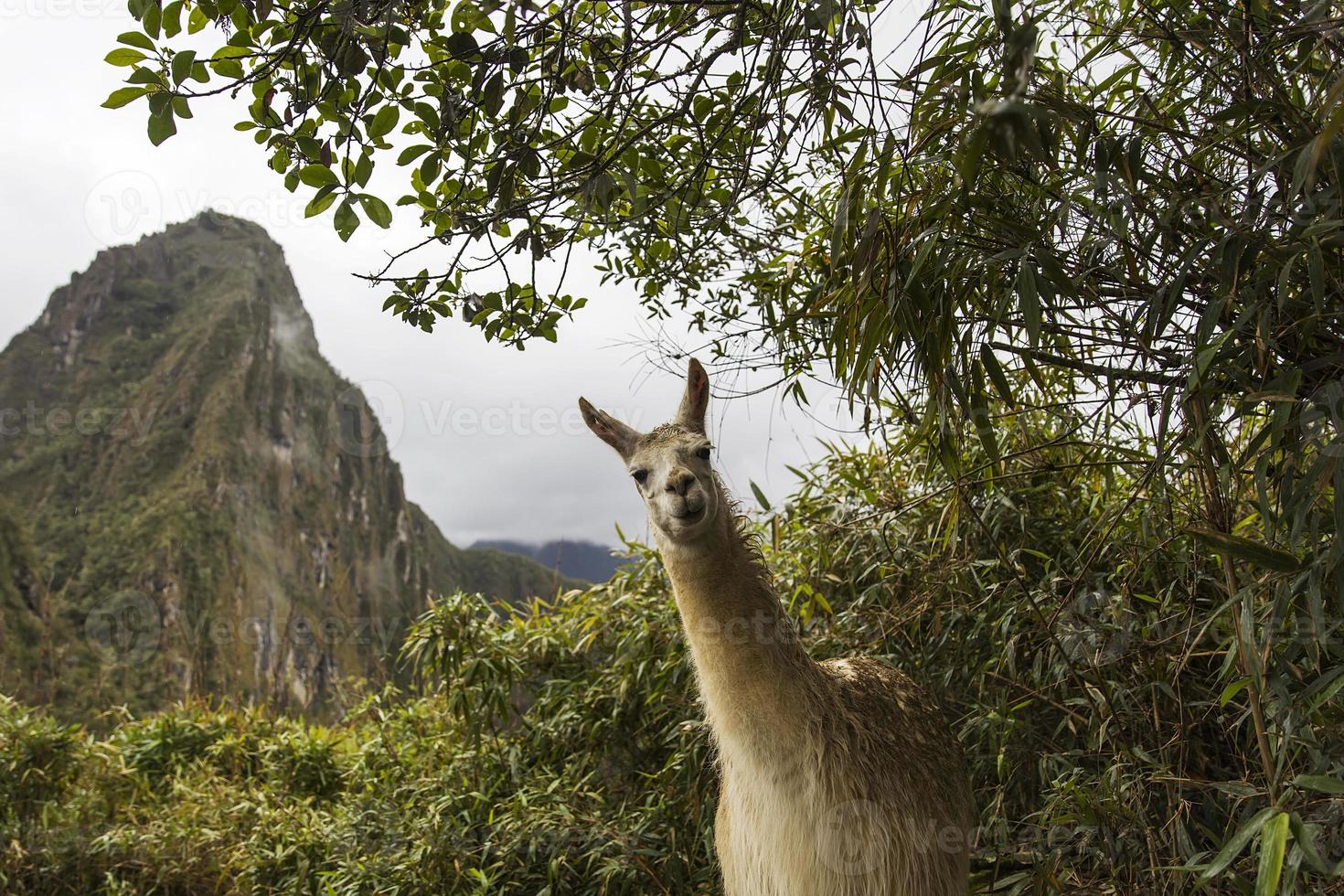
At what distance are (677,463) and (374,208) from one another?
1.04 meters

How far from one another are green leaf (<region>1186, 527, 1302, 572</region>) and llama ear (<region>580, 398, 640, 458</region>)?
1.61 m

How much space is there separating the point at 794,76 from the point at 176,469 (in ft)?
140

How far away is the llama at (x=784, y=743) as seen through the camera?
7.89ft

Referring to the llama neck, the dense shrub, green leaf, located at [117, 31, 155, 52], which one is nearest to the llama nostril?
the llama neck

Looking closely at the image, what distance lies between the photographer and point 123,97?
1.71 meters

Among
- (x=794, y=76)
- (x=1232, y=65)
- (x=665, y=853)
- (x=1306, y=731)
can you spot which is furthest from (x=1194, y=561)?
(x=665, y=853)

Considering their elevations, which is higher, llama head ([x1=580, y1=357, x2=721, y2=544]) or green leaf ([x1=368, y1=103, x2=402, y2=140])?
green leaf ([x1=368, y1=103, x2=402, y2=140])

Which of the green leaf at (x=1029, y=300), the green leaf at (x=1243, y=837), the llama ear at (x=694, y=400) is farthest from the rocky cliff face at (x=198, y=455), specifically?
the green leaf at (x=1243, y=837)

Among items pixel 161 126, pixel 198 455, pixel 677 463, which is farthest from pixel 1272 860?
pixel 198 455

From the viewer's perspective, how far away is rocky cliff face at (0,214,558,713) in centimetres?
3075

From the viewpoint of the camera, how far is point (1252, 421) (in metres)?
2.28

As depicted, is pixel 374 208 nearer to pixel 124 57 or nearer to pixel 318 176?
pixel 318 176

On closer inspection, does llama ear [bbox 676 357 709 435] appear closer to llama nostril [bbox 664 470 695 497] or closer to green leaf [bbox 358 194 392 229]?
A: llama nostril [bbox 664 470 695 497]

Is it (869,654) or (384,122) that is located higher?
(384,122)
